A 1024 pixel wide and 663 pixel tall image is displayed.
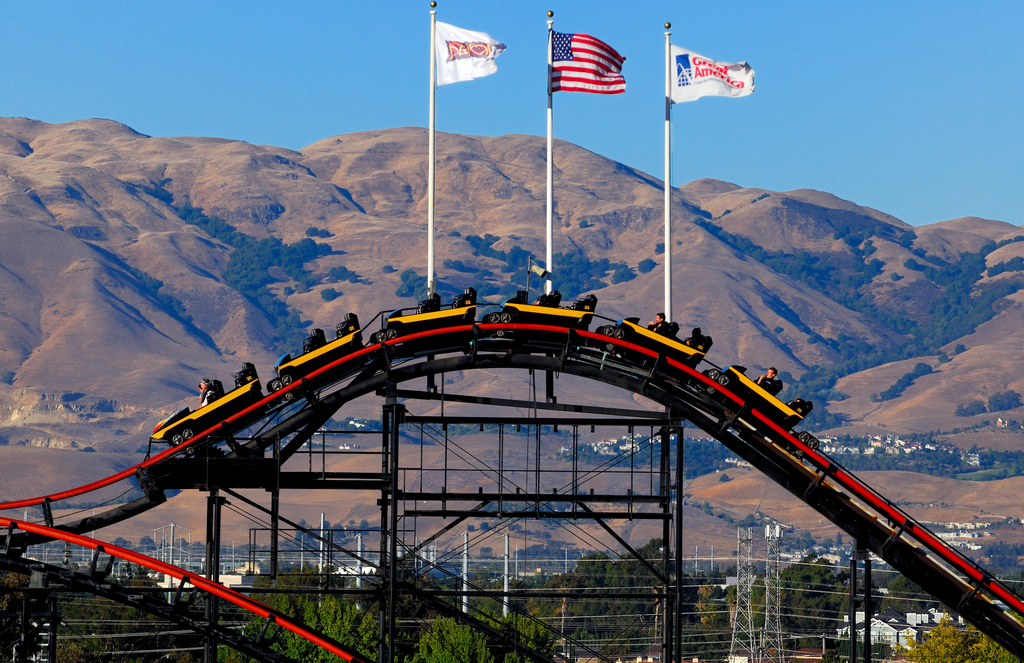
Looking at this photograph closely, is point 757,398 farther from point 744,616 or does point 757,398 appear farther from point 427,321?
point 744,616

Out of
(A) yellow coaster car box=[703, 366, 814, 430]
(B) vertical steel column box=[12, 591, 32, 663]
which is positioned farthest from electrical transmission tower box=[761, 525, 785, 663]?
(B) vertical steel column box=[12, 591, 32, 663]

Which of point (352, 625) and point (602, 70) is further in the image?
point (352, 625)

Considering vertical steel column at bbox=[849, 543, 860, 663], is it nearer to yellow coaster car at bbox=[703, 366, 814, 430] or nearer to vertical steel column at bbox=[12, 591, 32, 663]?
yellow coaster car at bbox=[703, 366, 814, 430]

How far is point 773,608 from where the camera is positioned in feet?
632

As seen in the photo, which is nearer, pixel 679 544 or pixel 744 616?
pixel 679 544

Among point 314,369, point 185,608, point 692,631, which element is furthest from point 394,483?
point 692,631

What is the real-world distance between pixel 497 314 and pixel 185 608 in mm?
13806

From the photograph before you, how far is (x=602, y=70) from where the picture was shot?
57.4m

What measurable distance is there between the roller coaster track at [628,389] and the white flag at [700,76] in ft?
46.4

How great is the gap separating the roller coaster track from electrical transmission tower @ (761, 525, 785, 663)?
265 ft

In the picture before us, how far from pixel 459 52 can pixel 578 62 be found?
4.66m

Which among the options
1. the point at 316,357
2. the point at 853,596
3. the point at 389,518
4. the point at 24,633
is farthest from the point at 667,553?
the point at 24,633

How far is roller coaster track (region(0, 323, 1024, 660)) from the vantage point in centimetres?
4647

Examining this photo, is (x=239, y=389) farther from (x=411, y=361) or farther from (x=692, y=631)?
(x=692, y=631)
